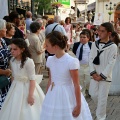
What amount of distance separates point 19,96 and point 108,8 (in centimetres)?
6075

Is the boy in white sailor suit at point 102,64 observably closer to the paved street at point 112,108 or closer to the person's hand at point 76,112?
the paved street at point 112,108

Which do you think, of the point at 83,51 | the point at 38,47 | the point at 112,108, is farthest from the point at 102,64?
the point at 38,47

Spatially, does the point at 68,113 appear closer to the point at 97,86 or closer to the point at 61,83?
the point at 61,83

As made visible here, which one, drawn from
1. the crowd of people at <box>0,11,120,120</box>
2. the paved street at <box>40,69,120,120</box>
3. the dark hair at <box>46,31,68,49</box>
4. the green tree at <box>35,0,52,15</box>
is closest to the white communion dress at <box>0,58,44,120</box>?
the crowd of people at <box>0,11,120,120</box>

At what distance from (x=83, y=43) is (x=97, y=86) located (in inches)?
76.6

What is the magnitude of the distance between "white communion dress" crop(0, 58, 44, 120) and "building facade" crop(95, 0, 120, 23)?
184 feet

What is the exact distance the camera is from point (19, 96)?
5316mm

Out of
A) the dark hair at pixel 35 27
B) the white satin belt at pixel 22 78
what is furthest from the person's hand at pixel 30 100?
the dark hair at pixel 35 27

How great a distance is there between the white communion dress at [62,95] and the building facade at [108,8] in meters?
57.1

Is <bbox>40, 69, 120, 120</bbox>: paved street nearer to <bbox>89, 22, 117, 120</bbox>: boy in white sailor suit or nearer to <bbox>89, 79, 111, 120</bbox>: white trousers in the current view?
<bbox>89, 79, 111, 120</bbox>: white trousers

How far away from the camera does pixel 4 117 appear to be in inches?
210

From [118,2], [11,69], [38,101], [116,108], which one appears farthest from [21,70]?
[118,2]

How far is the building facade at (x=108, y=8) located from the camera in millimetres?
61772

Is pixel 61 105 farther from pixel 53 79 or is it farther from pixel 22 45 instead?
pixel 22 45
